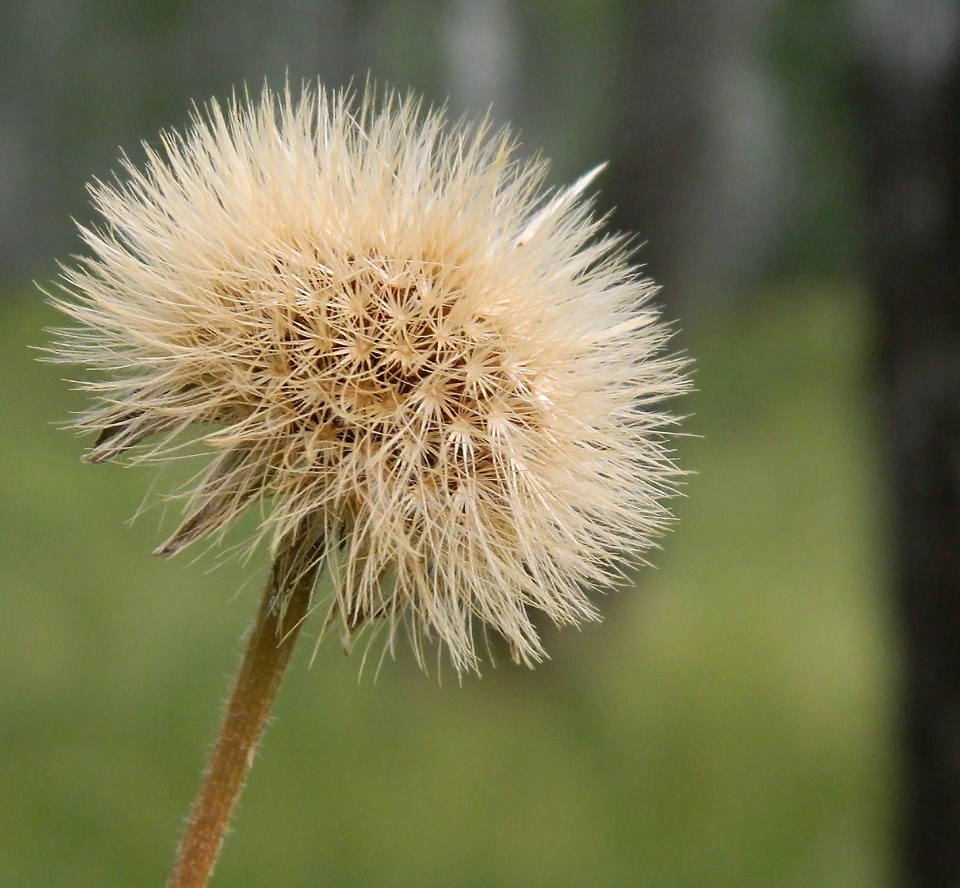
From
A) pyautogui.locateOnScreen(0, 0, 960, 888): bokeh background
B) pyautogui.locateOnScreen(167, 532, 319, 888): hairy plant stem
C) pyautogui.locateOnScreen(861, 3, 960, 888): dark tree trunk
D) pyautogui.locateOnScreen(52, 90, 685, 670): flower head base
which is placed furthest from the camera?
pyautogui.locateOnScreen(0, 0, 960, 888): bokeh background

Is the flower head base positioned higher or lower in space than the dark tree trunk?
lower

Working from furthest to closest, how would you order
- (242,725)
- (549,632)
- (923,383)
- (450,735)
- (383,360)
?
(549,632), (450,735), (923,383), (383,360), (242,725)

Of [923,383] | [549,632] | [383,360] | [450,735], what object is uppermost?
[923,383]

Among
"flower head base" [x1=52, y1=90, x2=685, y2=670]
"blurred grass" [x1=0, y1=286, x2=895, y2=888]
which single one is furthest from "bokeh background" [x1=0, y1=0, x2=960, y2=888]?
"flower head base" [x1=52, y1=90, x2=685, y2=670]

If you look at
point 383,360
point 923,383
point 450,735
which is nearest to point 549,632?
point 450,735

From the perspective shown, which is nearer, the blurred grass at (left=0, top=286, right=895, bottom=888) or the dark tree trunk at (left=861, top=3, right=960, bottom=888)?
the dark tree trunk at (left=861, top=3, right=960, bottom=888)

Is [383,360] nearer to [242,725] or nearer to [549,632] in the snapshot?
[242,725]

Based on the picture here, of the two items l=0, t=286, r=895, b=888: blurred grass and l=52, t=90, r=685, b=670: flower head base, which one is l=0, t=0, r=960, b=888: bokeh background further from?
l=52, t=90, r=685, b=670: flower head base
